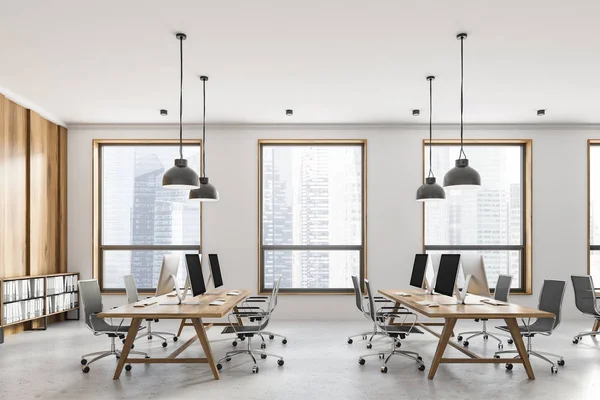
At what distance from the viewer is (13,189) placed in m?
6.79

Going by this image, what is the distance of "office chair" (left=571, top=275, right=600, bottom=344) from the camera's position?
20.3 feet

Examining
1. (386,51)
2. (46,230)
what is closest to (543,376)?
(386,51)

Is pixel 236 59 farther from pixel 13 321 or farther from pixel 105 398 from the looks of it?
pixel 13 321

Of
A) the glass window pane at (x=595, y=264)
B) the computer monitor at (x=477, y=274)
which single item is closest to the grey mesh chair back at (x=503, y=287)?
the computer monitor at (x=477, y=274)

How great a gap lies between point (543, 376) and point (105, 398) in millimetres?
3970

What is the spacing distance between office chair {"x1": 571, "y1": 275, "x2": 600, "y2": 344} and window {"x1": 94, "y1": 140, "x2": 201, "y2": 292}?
5714mm

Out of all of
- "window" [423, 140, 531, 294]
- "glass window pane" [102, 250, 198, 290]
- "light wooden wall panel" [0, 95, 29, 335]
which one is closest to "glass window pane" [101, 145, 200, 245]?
"glass window pane" [102, 250, 198, 290]

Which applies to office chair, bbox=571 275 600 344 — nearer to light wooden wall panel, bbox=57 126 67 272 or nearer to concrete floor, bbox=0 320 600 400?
concrete floor, bbox=0 320 600 400

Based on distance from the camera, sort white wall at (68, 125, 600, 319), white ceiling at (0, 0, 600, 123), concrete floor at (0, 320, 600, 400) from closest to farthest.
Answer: white ceiling at (0, 0, 600, 123)
concrete floor at (0, 320, 600, 400)
white wall at (68, 125, 600, 319)

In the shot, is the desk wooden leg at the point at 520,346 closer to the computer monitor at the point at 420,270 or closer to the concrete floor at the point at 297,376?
the concrete floor at the point at 297,376

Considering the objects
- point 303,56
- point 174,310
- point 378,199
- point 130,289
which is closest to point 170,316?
point 174,310

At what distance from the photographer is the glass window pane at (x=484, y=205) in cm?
842

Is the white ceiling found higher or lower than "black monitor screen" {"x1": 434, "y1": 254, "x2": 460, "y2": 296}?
higher

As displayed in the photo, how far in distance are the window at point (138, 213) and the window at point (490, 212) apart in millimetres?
4116
